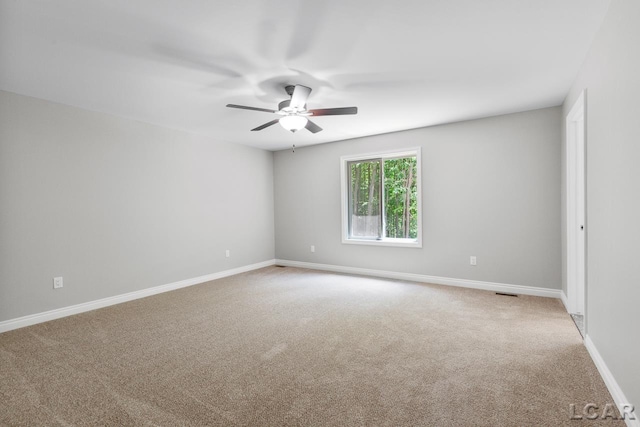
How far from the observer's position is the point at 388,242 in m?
5.11

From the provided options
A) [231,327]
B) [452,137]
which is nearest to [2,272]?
[231,327]

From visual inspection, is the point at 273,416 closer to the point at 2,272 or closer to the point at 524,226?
the point at 2,272

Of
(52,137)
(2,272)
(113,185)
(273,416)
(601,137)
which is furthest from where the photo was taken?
(113,185)

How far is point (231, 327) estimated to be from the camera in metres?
3.10

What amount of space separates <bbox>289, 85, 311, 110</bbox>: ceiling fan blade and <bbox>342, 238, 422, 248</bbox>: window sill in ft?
9.48

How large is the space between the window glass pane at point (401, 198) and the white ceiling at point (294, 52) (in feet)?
4.79

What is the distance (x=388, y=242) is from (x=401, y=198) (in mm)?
776

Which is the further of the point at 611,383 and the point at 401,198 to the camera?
the point at 401,198

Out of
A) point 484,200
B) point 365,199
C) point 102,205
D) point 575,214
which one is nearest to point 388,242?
point 365,199

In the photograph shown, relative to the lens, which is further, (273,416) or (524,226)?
(524,226)

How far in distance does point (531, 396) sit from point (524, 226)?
2.72 metres

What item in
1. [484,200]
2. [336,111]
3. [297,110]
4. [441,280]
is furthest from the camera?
[441,280]

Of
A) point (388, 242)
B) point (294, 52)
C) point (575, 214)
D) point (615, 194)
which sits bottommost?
point (388, 242)

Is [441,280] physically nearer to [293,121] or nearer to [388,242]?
[388,242]
